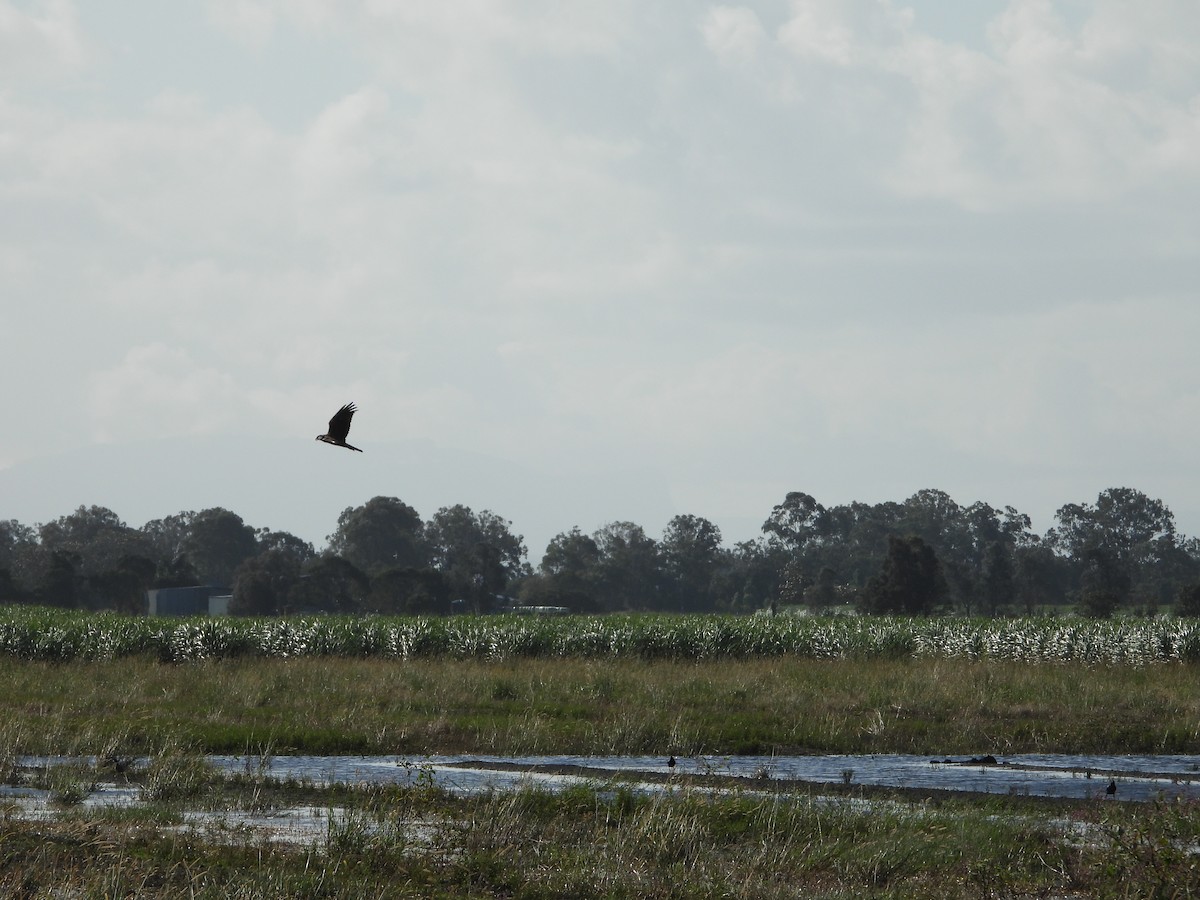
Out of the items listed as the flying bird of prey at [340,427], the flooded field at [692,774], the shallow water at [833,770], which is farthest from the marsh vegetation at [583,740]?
the flying bird of prey at [340,427]

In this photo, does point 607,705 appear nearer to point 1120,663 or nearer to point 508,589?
point 1120,663

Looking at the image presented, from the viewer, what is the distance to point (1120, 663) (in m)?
36.0

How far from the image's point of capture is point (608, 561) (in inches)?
5157

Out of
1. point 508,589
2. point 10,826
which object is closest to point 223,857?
point 10,826

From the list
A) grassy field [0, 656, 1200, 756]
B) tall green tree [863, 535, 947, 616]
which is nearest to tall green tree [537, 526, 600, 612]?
tall green tree [863, 535, 947, 616]

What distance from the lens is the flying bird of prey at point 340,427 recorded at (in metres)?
14.1

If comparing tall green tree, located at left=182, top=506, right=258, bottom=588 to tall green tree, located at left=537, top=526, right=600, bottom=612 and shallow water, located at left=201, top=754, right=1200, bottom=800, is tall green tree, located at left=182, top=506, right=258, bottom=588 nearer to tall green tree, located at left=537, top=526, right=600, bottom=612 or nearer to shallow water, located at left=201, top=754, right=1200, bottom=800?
tall green tree, located at left=537, top=526, right=600, bottom=612

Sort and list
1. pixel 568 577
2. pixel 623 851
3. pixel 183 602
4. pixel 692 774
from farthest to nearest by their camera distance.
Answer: pixel 568 577
pixel 183 602
pixel 692 774
pixel 623 851

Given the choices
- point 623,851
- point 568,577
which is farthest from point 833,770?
point 568,577

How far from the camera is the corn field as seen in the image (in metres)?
38.5

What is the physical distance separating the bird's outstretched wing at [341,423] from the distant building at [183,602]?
3285 inches

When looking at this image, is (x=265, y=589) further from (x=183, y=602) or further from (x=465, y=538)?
(x=465, y=538)

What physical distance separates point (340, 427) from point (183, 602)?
8872 cm

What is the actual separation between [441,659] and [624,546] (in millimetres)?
95902
